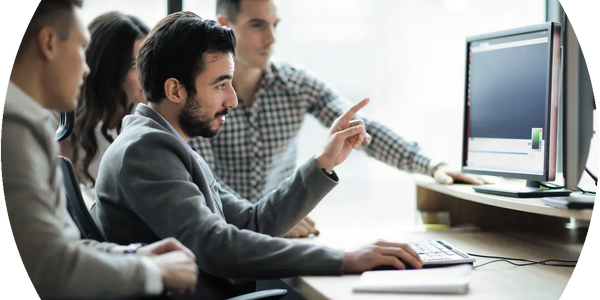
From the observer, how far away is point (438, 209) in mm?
1921

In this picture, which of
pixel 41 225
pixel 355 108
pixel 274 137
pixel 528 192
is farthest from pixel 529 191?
pixel 41 225

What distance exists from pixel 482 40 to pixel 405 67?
1.09m

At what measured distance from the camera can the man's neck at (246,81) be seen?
2.13m

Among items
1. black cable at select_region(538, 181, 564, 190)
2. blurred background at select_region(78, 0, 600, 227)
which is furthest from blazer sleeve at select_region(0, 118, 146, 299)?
blurred background at select_region(78, 0, 600, 227)

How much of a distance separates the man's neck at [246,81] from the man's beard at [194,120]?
866 millimetres

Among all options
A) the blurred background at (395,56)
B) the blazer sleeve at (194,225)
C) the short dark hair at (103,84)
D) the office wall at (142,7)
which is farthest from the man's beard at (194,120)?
the blurred background at (395,56)

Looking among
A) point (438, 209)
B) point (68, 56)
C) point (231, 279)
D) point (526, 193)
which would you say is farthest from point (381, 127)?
point (68, 56)

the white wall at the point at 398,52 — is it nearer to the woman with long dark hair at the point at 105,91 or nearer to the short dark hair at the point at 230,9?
the short dark hair at the point at 230,9

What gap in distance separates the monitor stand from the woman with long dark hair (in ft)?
3.03

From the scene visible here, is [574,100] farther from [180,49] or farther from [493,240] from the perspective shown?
[180,49]

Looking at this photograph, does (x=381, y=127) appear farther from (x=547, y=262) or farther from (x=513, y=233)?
(x=547, y=262)

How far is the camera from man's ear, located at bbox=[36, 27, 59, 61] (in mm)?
842

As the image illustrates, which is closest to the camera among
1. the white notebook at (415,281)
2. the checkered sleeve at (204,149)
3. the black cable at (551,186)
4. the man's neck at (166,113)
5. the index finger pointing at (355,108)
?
the white notebook at (415,281)

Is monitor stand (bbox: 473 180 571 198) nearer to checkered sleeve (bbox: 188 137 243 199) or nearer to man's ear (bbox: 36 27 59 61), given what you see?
checkered sleeve (bbox: 188 137 243 199)
